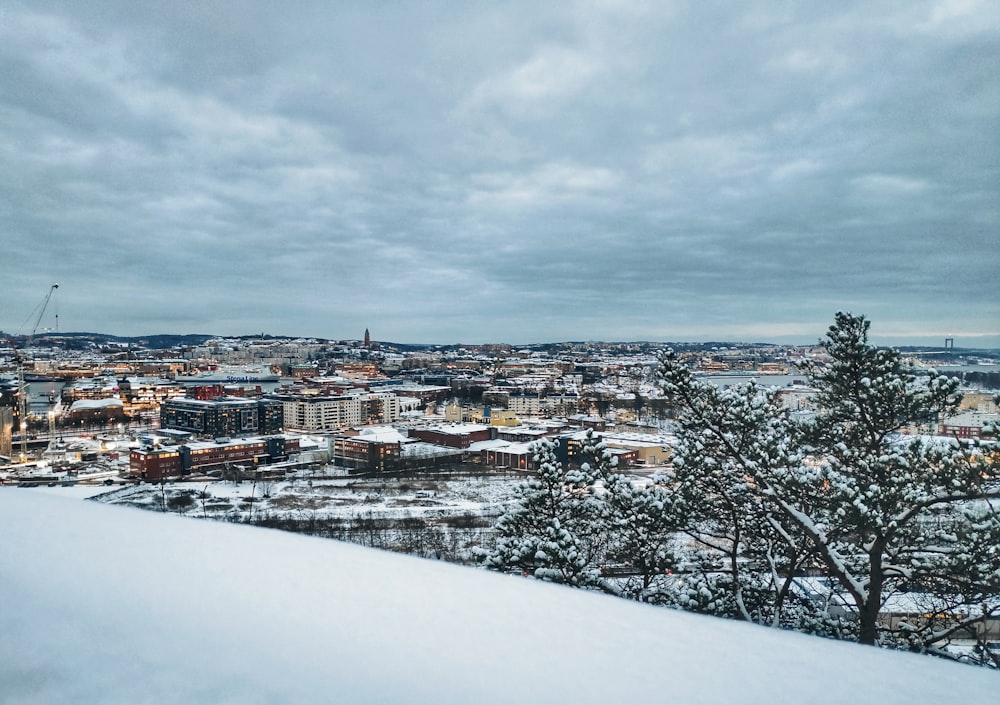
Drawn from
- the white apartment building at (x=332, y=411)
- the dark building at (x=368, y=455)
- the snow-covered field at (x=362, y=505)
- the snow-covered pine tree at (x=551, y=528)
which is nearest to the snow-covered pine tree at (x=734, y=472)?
the snow-covered pine tree at (x=551, y=528)

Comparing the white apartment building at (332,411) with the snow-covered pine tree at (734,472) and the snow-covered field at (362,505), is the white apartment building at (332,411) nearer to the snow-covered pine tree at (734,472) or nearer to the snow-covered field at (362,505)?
the snow-covered field at (362,505)

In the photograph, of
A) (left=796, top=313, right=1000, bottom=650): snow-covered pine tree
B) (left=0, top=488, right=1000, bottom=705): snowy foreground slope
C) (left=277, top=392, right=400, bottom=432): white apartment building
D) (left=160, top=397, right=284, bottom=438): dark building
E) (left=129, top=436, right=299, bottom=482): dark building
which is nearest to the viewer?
(left=0, top=488, right=1000, bottom=705): snowy foreground slope

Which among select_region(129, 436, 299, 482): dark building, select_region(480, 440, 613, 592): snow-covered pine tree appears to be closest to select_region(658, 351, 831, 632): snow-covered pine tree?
select_region(480, 440, 613, 592): snow-covered pine tree

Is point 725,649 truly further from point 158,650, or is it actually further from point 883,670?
point 158,650

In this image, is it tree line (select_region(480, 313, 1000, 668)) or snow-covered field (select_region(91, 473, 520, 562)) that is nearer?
tree line (select_region(480, 313, 1000, 668))

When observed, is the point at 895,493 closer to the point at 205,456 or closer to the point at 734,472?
the point at 734,472

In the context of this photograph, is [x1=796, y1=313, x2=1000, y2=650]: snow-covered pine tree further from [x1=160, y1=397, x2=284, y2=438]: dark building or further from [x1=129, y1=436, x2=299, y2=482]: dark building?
[x1=160, y1=397, x2=284, y2=438]: dark building

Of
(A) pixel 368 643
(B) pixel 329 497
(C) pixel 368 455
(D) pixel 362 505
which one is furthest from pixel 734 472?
(C) pixel 368 455

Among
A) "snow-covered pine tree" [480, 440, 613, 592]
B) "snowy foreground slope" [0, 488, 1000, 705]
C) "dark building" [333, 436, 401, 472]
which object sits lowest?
"dark building" [333, 436, 401, 472]
